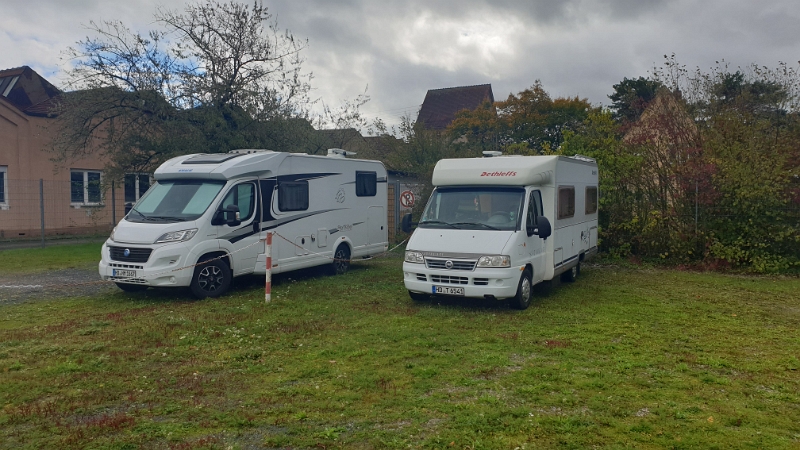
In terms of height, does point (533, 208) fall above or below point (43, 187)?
below

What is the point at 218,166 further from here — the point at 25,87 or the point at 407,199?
the point at 25,87

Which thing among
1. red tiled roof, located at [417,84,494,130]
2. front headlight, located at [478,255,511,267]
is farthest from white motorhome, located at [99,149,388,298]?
red tiled roof, located at [417,84,494,130]

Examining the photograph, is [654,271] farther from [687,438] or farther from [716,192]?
[687,438]

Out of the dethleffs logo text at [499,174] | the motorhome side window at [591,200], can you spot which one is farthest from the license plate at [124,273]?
the motorhome side window at [591,200]

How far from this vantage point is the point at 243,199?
11.6m

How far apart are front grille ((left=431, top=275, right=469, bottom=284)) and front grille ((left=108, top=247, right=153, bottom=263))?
4.61 m

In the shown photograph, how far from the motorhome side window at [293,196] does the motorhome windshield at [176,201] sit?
137 cm

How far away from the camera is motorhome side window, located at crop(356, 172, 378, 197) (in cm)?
1459

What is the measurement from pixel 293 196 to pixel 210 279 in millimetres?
2536

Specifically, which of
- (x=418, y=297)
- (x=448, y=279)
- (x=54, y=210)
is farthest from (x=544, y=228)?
(x=54, y=210)

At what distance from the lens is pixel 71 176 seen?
80.1 ft

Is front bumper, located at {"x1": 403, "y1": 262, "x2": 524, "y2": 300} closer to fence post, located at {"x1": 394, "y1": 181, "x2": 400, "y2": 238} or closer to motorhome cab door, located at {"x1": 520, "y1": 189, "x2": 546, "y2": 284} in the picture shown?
motorhome cab door, located at {"x1": 520, "y1": 189, "x2": 546, "y2": 284}

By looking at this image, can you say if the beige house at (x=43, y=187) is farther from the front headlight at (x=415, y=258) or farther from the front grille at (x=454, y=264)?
the front grille at (x=454, y=264)

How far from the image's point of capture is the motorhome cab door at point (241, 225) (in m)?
11.1
